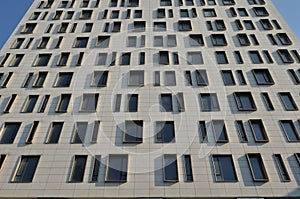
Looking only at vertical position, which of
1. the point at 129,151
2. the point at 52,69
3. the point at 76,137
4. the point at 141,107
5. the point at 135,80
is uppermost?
the point at 52,69

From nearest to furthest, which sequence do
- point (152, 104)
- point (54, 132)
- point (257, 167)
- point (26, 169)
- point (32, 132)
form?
1. point (257, 167)
2. point (26, 169)
3. point (32, 132)
4. point (54, 132)
5. point (152, 104)

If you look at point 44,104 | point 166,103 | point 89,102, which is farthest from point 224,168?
point 44,104

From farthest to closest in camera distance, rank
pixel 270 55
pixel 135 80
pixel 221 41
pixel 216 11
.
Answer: pixel 216 11, pixel 221 41, pixel 270 55, pixel 135 80

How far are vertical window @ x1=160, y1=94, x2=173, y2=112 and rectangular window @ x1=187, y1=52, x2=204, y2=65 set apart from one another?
5.48 meters

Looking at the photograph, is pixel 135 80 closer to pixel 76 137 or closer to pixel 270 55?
pixel 76 137

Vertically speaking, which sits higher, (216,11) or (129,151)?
(216,11)

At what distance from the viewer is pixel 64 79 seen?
2575 centimetres

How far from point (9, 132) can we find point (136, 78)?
13.2m

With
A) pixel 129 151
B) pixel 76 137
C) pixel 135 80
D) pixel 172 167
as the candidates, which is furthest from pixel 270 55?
pixel 76 137

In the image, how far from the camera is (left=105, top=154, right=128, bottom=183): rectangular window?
61.5 feet

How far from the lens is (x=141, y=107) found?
75.3 ft

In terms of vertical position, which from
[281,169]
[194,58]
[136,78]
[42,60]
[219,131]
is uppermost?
[42,60]

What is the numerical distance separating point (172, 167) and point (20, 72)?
19.7 metres

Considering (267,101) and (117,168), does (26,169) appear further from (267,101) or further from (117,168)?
(267,101)
